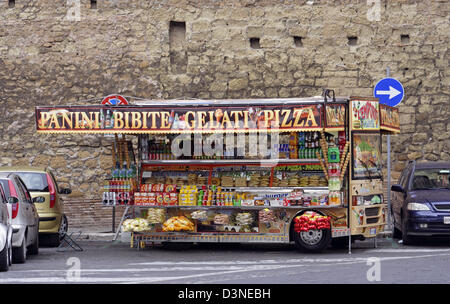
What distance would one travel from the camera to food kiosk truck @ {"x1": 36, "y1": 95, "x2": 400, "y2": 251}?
15.5 meters

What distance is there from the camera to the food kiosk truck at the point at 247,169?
50.9ft

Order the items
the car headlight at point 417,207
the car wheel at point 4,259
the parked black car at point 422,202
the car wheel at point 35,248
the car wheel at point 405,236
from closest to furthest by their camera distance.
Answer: the car wheel at point 4,259, the car wheel at point 35,248, the parked black car at point 422,202, the car headlight at point 417,207, the car wheel at point 405,236

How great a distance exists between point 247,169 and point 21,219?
4223mm

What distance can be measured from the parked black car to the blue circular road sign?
67.8 inches

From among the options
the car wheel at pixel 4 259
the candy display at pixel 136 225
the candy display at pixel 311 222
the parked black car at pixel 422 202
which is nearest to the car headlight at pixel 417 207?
the parked black car at pixel 422 202

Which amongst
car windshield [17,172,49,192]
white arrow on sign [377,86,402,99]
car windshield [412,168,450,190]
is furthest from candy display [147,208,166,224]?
white arrow on sign [377,86,402,99]

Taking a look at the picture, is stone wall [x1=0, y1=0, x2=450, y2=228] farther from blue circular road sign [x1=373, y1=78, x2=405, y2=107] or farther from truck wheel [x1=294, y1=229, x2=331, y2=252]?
truck wheel [x1=294, y1=229, x2=331, y2=252]

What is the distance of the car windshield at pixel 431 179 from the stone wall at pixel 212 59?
4.22 meters

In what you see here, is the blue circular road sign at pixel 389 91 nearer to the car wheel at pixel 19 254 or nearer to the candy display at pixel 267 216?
the candy display at pixel 267 216

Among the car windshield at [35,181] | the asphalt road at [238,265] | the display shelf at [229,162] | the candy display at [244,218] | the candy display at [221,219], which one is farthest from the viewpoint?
the car windshield at [35,181]

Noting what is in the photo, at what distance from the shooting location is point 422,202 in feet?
54.6
